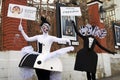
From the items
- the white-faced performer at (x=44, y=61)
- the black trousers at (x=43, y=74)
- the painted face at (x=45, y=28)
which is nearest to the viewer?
the white-faced performer at (x=44, y=61)

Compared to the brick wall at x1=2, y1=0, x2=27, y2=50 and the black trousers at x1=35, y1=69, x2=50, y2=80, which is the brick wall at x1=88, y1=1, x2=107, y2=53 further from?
the black trousers at x1=35, y1=69, x2=50, y2=80

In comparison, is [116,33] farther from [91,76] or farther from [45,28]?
[45,28]

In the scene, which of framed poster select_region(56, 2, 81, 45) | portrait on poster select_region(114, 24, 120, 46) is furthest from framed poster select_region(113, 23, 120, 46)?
framed poster select_region(56, 2, 81, 45)

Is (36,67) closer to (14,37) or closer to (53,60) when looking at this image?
(53,60)

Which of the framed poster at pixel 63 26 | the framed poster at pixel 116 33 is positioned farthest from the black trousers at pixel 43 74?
the framed poster at pixel 116 33

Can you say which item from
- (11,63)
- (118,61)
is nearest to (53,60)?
(11,63)

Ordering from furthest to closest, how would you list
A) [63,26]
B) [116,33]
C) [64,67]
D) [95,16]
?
[116,33] < [95,16] < [63,26] < [64,67]

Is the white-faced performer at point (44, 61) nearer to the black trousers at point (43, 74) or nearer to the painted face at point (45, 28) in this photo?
the black trousers at point (43, 74)

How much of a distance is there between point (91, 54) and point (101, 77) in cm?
482

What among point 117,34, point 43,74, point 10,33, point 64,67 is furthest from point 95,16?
point 43,74

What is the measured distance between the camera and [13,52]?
9.81 meters

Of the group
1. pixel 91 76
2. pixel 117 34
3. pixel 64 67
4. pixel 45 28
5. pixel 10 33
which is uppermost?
pixel 45 28

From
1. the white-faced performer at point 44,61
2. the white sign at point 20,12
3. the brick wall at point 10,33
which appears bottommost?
the white-faced performer at point 44,61

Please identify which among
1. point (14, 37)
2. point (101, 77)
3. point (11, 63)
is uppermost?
point (14, 37)
